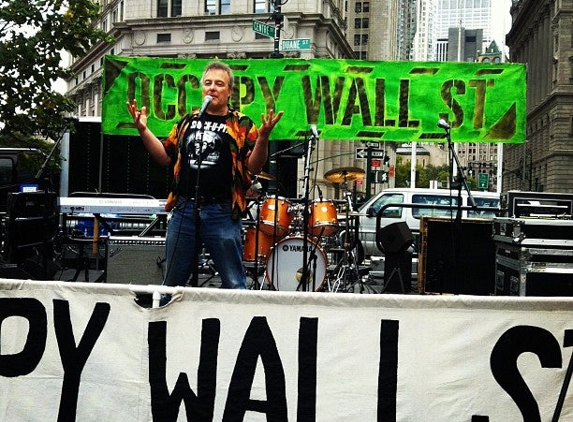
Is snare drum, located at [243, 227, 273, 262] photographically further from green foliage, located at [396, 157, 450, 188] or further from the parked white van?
green foliage, located at [396, 157, 450, 188]

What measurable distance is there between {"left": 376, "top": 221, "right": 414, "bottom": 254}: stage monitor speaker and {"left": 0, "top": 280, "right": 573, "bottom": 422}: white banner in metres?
4.16

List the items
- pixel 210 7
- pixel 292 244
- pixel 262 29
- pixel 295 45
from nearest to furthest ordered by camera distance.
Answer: pixel 292 244 < pixel 295 45 < pixel 262 29 < pixel 210 7

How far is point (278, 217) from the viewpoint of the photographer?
31.0ft

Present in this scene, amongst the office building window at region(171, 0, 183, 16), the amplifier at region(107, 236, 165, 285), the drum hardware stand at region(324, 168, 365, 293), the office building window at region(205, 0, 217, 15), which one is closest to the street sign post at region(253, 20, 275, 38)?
the drum hardware stand at region(324, 168, 365, 293)

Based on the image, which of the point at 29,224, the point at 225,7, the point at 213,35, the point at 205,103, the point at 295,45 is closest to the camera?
the point at 205,103

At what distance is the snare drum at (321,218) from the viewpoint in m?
9.57

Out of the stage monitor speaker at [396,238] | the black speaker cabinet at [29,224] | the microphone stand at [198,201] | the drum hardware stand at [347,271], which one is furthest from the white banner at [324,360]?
the drum hardware stand at [347,271]

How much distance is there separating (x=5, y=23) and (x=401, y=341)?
42.2 ft

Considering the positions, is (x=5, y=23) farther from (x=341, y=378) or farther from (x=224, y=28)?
(x=224, y=28)

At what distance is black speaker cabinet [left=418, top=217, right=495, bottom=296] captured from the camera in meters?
9.25

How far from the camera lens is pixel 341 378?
3.88 metres

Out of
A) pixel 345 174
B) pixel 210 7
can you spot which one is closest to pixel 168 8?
pixel 210 7

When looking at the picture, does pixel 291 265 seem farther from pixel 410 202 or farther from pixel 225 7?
pixel 225 7

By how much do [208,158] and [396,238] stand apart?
323 centimetres
